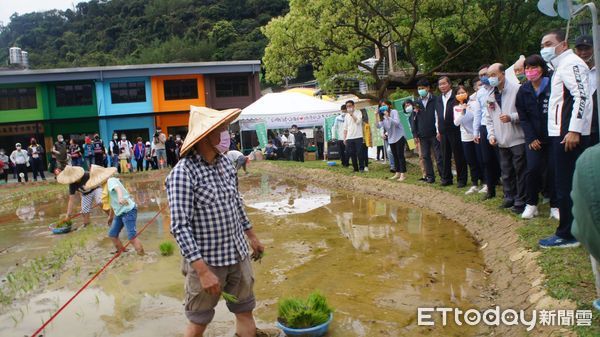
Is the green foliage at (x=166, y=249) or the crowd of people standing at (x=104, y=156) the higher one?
the crowd of people standing at (x=104, y=156)

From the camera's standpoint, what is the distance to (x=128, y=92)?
3434 cm

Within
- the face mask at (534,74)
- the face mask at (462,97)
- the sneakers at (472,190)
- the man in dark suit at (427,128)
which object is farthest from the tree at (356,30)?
the face mask at (534,74)

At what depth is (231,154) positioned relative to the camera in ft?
38.7

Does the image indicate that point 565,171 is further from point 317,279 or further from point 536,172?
point 317,279

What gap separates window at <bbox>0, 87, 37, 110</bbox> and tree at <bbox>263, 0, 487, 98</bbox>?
22.1 m

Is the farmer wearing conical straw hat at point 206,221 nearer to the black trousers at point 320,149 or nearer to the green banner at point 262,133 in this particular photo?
the green banner at point 262,133

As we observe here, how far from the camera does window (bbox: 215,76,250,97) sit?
35656mm

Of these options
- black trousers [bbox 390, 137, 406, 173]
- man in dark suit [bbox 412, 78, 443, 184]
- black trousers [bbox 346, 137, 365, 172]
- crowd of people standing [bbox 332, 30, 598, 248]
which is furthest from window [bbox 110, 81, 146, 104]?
man in dark suit [bbox 412, 78, 443, 184]

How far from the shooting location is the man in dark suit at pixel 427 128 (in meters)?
10.0

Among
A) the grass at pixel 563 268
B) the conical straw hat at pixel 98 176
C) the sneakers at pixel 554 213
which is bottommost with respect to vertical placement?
the grass at pixel 563 268

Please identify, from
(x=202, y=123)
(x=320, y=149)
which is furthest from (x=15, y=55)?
(x=202, y=123)

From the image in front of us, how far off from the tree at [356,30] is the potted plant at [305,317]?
13268 mm

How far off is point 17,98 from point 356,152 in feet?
91.8

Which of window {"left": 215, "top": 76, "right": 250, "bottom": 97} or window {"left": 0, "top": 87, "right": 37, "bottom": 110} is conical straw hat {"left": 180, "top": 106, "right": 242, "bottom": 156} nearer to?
window {"left": 215, "top": 76, "right": 250, "bottom": 97}
